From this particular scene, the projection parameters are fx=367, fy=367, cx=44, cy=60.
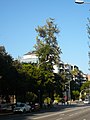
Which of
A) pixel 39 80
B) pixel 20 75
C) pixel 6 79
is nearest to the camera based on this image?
pixel 6 79

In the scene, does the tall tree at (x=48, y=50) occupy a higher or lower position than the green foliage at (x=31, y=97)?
higher

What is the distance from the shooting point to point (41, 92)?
3022 inches

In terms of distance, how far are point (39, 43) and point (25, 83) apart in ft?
61.1

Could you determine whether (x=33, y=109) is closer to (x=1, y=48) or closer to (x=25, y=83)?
(x=25, y=83)

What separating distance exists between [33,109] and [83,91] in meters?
104

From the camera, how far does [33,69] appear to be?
73375 millimetres

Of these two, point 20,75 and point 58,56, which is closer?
point 20,75

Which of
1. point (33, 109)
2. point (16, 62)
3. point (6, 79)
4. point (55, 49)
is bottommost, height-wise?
point (33, 109)

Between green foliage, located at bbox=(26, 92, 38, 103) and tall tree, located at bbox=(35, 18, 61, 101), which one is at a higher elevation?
tall tree, located at bbox=(35, 18, 61, 101)

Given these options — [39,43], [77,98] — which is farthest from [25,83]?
[77,98]

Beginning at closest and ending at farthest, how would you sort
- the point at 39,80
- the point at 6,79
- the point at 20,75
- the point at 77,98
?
the point at 6,79 < the point at 20,75 < the point at 39,80 < the point at 77,98

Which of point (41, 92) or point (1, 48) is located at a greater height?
point (1, 48)

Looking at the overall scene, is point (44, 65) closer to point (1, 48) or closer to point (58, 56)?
point (58, 56)

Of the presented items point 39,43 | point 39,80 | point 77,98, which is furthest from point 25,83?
point 77,98
